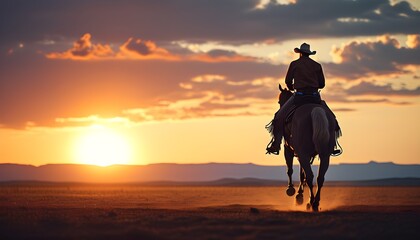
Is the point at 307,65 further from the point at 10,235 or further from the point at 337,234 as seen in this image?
the point at 10,235

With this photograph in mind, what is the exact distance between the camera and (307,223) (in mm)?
14750

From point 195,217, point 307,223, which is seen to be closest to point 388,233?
point 307,223

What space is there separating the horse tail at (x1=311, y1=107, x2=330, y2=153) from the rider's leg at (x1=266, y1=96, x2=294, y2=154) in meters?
1.68

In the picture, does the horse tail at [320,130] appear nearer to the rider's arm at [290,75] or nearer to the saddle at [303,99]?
the saddle at [303,99]

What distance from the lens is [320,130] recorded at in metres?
19.2

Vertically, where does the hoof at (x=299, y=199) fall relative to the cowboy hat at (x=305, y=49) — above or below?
below

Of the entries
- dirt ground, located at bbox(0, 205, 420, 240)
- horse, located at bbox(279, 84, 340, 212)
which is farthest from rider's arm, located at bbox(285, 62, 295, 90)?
dirt ground, located at bbox(0, 205, 420, 240)

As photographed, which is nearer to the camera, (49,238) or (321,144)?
(49,238)

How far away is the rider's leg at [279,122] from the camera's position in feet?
69.6

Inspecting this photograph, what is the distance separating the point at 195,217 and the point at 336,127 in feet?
17.2

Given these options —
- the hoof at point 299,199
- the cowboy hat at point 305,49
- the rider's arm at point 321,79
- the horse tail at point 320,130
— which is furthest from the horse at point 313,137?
the hoof at point 299,199

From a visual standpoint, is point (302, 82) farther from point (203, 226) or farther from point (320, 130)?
point (203, 226)

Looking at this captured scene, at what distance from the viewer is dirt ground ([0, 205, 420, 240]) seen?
13.2 metres

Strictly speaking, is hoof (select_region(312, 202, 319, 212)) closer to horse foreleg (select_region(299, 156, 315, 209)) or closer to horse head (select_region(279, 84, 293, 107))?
horse foreleg (select_region(299, 156, 315, 209))
